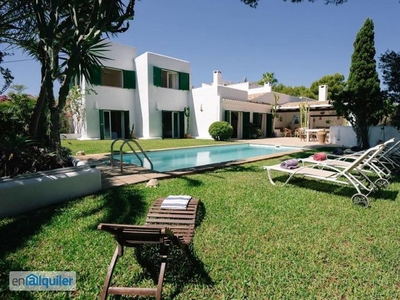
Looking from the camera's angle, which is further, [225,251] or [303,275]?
[225,251]

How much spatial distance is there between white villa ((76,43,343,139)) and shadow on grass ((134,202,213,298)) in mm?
17389

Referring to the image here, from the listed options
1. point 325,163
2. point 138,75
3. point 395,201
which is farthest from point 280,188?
point 138,75

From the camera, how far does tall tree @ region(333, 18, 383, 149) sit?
12.2 metres

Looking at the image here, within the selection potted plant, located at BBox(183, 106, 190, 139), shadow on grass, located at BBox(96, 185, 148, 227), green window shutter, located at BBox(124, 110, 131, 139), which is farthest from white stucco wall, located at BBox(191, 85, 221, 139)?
shadow on grass, located at BBox(96, 185, 148, 227)

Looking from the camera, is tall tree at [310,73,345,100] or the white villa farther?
tall tree at [310,73,345,100]

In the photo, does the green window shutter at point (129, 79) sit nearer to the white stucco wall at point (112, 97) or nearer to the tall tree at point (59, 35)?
the white stucco wall at point (112, 97)

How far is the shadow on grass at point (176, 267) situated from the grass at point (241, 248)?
0.01 metres

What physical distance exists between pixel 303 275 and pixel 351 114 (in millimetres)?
14034

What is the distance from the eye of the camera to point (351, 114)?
1394 cm

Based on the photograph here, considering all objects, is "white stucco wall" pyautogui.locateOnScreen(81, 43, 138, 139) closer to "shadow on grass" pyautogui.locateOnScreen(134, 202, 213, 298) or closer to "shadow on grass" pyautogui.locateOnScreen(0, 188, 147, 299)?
"shadow on grass" pyautogui.locateOnScreen(0, 188, 147, 299)

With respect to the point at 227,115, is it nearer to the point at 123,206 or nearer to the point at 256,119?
the point at 256,119

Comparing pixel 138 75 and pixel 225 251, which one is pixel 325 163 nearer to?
pixel 225 251

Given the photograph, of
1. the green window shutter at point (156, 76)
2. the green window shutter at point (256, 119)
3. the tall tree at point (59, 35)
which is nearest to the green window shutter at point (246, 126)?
the green window shutter at point (256, 119)

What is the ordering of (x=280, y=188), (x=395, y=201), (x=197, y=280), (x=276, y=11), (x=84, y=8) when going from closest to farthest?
(x=197, y=280) < (x=395, y=201) < (x=280, y=188) < (x=84, y=8) < (x=276, y=11)
